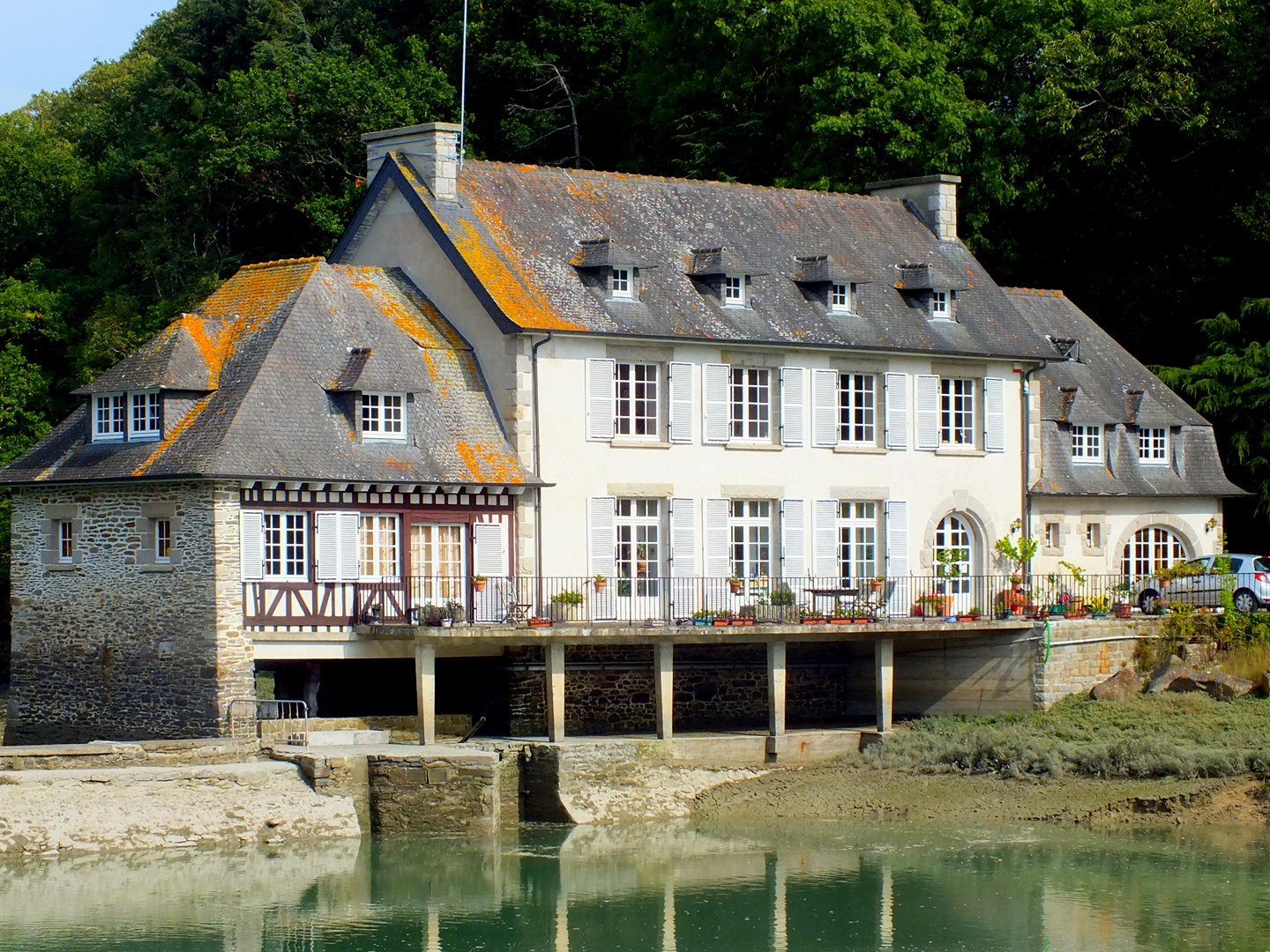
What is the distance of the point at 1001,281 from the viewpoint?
157ft

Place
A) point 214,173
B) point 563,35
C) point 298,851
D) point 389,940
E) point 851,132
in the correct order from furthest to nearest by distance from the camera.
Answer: point 563,35
point 214,173
point 851,132
point 298,851
point 389,940

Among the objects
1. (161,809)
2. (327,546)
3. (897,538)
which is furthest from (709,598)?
(161,809)

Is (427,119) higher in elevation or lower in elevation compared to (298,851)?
higher

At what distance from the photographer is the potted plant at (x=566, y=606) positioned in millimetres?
31797

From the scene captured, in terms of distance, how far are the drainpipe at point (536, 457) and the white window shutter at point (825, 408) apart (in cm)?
475

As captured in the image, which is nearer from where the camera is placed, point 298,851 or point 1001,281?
point 298,851

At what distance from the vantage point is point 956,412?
122ft

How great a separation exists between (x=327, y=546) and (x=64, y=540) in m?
3.97

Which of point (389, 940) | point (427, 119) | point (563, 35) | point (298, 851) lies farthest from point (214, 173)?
point (389, 940)

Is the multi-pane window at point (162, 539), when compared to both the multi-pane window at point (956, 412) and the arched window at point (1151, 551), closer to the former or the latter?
the multi-pane window at point (956, 412)

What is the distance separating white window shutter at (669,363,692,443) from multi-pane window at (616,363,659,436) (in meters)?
0.26

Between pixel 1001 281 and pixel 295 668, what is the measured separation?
2130 centimetres

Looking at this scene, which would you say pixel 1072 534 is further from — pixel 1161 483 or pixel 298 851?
pixel 298 851

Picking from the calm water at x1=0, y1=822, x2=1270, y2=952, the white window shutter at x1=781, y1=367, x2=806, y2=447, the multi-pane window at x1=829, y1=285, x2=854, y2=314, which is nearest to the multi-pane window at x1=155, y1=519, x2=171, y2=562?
the calm water at x1=0, y1=822, x2=1270, y2=952
